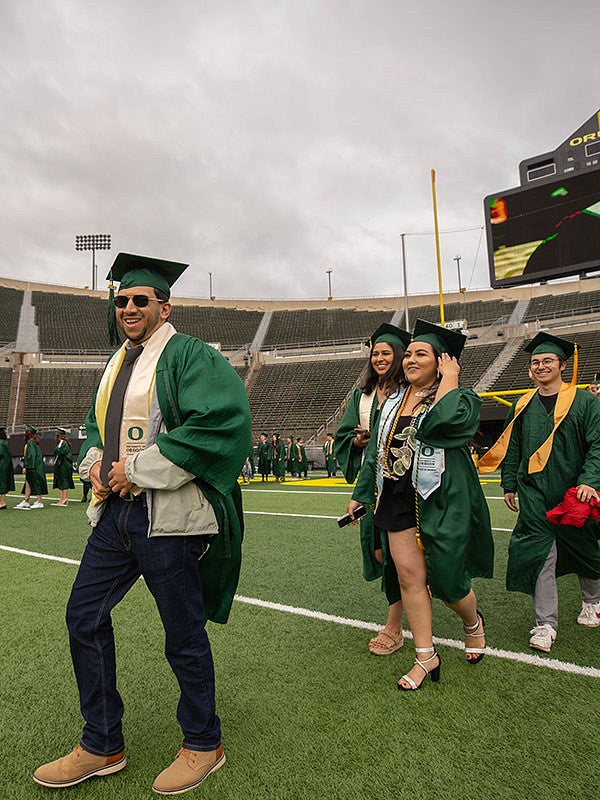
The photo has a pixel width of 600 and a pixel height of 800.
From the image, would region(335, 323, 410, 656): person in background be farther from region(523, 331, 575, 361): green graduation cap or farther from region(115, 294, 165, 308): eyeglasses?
region(115, 294, 165, 308): eyeglasses

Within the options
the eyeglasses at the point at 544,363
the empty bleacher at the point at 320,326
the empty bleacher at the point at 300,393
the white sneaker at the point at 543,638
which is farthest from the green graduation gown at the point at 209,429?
the empty bleacher at the point at 320,326

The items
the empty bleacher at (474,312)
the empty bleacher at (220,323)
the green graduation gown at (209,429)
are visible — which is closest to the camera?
the green graduation gown at (209,429)

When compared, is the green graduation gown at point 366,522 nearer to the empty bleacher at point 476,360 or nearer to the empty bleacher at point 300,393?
the empty bleacher at point 300,393

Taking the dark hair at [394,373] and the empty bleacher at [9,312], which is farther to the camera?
the empty bleacher at [9,312]

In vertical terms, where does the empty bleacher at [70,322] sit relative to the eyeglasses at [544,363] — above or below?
above

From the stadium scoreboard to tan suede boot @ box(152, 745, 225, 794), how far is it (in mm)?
12929

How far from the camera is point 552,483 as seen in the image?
12.0ft

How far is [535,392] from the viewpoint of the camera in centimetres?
411

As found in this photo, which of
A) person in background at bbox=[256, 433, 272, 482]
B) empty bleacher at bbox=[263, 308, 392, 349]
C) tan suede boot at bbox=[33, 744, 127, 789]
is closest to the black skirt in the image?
tan suede boot at bbox=[33, 744, 127, 789]

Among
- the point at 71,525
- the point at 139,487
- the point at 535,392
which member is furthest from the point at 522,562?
the point at 71,525

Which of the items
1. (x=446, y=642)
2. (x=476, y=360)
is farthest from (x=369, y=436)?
(x=476, y=360)

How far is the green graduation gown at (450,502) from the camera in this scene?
286cm

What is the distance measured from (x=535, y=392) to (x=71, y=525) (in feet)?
24.6

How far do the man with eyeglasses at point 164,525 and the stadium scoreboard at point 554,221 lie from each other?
495 inches
